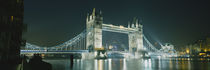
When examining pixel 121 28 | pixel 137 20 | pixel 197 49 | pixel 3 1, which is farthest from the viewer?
pixel 197 49

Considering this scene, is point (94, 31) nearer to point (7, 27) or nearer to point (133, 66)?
point (133, 66)

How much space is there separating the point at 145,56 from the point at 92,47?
24.3m

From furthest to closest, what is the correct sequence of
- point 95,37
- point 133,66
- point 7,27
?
point 95,37 → point 133,66 → point 7,27

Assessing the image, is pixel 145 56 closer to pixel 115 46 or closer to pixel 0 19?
pixel 115 46

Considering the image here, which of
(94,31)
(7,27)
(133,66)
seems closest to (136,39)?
(94,31)

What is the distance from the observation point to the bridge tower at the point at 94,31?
2466 inches

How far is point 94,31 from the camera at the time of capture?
64188 mm

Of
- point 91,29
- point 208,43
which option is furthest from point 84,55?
point 208,43

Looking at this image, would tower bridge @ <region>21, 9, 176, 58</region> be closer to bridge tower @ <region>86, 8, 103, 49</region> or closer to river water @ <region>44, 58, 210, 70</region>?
bridge tower @ <region>86, 8, 103, 49</region>

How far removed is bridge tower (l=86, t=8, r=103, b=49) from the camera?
62.6m

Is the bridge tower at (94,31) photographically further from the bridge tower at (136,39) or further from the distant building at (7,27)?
the distant building at (7,27)

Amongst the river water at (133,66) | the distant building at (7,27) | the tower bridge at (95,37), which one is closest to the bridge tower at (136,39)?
the tower bridge at (95,37)

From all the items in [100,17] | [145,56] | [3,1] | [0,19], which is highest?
[100,17]

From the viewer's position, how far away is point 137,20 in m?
89.8
